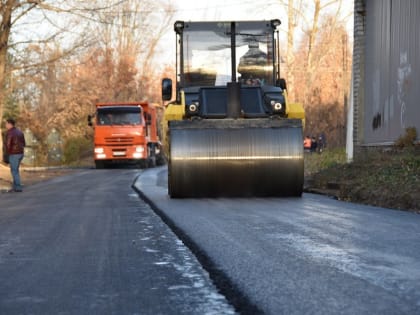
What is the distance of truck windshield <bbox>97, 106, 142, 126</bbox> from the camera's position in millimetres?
31672

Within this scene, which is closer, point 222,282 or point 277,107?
point 222,282

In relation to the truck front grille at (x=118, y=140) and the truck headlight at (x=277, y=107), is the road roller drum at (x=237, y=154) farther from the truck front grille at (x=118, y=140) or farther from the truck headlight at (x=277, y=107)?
the truck front grille at (x=118, y=140)

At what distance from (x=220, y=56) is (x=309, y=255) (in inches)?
309

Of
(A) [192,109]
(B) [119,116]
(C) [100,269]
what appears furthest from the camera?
(B) [119,116]

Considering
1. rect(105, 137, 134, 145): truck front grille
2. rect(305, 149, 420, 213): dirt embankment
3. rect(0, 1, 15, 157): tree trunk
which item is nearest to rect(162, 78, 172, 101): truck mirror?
rect(305, 149, 420, 213): dirt embankment

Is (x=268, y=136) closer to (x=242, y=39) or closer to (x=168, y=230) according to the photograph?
(x=242, y=39)

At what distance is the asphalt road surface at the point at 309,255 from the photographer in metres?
3.58

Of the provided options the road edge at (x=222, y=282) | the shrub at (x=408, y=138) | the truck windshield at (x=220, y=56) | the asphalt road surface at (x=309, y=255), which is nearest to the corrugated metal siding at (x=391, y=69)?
the shrub at (x=408, y=138)

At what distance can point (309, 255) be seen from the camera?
497 cm

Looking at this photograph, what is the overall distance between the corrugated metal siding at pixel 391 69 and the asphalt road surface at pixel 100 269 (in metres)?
8.42

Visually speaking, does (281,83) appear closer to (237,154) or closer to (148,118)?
(237,154)

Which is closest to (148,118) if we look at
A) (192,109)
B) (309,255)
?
(192,109)

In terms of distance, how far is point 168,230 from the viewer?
6.86 meters

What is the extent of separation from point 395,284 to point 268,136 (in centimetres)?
666
